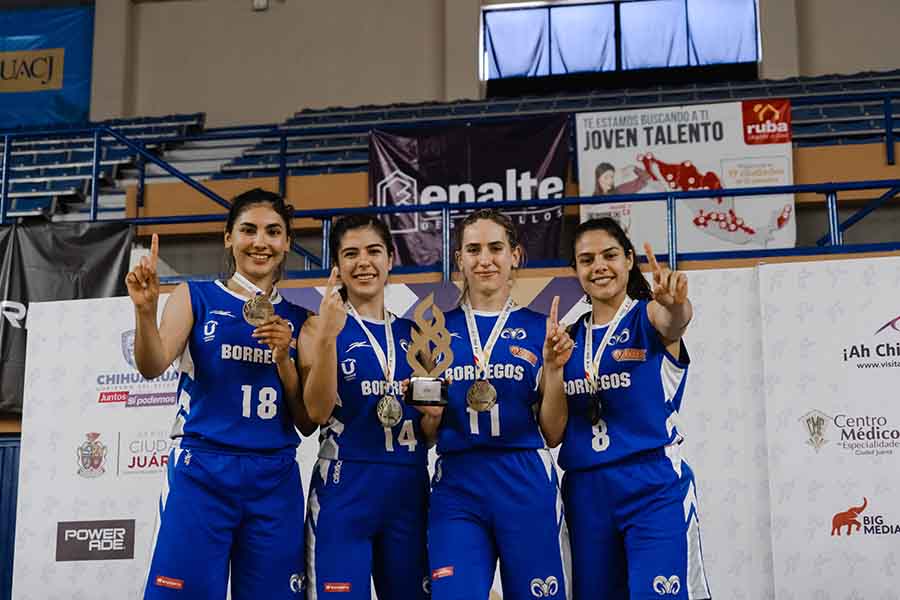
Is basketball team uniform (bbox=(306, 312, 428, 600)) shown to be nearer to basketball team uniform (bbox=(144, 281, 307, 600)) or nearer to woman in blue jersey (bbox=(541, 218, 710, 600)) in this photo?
basketball team uniform (bbox=(144, 281, 307, 600))

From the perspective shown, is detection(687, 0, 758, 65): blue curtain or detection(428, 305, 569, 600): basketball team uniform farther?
detection(687, 0, 758, 65): blue curtain

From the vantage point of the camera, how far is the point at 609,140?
11508 mm

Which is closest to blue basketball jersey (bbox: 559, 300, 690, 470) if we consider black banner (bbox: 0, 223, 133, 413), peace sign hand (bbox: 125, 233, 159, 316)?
peace sign hand (bbox: 125, 233, 159, 316)

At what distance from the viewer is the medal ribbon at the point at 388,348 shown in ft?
14.6

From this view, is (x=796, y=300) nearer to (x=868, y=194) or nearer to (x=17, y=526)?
(x=868, y=194)

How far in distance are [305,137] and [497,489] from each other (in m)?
11.8

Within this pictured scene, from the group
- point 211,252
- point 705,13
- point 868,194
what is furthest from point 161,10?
point 868,194

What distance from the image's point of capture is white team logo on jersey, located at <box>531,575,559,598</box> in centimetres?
412

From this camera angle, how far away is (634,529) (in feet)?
13.5

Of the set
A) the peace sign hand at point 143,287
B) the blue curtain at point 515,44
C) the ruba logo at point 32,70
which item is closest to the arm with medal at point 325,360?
the peace sign hand at point 143,287

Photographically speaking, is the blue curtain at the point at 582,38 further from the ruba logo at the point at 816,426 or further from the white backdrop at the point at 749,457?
the ruba logo at the point at 816,426

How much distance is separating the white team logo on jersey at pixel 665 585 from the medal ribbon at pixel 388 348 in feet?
4.17

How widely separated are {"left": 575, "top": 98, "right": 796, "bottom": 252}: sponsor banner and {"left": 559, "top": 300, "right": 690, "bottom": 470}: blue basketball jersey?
629 cm

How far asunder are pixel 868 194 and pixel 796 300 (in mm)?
5089
